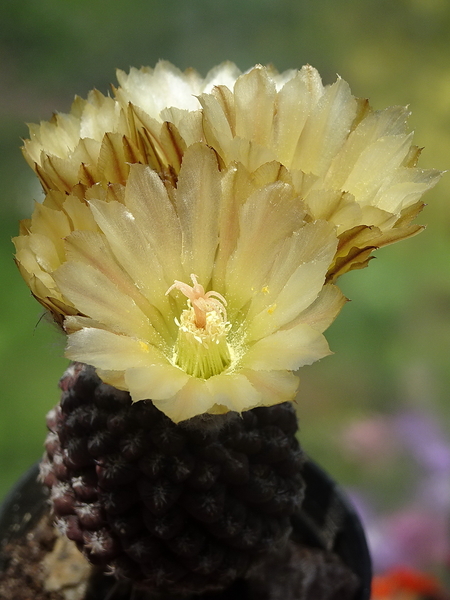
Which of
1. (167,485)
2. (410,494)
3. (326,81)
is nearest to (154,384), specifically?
(167,485)

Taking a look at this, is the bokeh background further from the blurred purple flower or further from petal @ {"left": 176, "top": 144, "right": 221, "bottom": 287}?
petal @ {"left": 176, "top": 144, "right": 221, "bottom": 287}

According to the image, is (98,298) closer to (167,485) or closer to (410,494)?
(167,485)

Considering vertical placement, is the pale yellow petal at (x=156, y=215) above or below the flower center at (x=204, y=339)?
above

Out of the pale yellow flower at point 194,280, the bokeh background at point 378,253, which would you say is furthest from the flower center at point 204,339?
the bokeh background at point 378,253

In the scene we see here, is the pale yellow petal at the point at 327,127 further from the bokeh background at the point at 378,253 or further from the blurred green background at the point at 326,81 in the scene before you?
the blurred green background at the point at 326,81

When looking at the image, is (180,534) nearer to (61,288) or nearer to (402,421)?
(61,288)

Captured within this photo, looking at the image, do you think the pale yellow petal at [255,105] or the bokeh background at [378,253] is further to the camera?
the bokeh background at [378,253]

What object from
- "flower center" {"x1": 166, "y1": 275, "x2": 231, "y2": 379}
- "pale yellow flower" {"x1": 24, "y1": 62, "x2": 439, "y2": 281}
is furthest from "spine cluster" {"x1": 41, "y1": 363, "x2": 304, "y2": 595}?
"pale yellow flower" {"x1": 24, "y1": 62, "x2": 439, "y2": 281}
